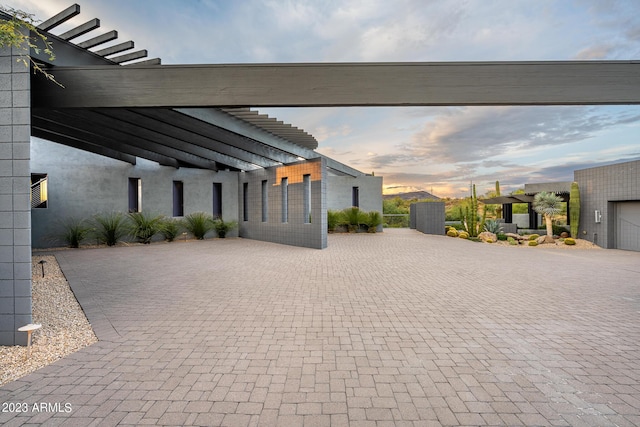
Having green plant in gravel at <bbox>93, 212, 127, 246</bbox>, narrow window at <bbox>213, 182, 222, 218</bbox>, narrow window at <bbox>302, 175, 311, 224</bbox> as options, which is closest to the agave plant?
narrow window at <bbox>302, 175, 311, 224</bbox>

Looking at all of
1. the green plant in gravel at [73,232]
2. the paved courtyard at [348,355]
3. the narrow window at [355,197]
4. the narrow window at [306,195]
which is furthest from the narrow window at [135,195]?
the narrow window at [355,197]

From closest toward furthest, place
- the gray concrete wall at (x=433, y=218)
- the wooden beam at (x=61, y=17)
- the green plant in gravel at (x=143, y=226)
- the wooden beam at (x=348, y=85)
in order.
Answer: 1. the wooden beam at (x=348, y=85)
2. the wooden beam at (x=61, y=17)
3. the green plant in gravel at (x=143, y=226)
4. the gray concrete wall at (x=433, y=218)

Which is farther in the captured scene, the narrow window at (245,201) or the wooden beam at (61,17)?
the narrow window at (245,201)

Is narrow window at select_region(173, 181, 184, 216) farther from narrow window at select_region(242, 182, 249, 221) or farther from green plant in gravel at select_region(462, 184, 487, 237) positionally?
green plant in gravel at select_region(462, 184, 487, 237)

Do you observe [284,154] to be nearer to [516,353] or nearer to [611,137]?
[516,353]

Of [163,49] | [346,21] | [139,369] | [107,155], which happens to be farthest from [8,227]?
[107,155]

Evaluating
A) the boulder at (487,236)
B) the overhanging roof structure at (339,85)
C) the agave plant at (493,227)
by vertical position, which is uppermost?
the overhanging roof structure at (339,85)

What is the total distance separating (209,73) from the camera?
156 inches

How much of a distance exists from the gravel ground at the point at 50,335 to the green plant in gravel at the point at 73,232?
7.02 m

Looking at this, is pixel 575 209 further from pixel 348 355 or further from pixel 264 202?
pixel 348 355

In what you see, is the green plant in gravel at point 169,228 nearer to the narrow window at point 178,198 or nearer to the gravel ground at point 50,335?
the narrow window at point 178,198

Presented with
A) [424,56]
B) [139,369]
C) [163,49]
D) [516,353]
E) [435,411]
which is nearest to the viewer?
[435,411]

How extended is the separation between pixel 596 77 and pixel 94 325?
738 centimetres

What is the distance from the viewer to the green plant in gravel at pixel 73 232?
11.4 m
